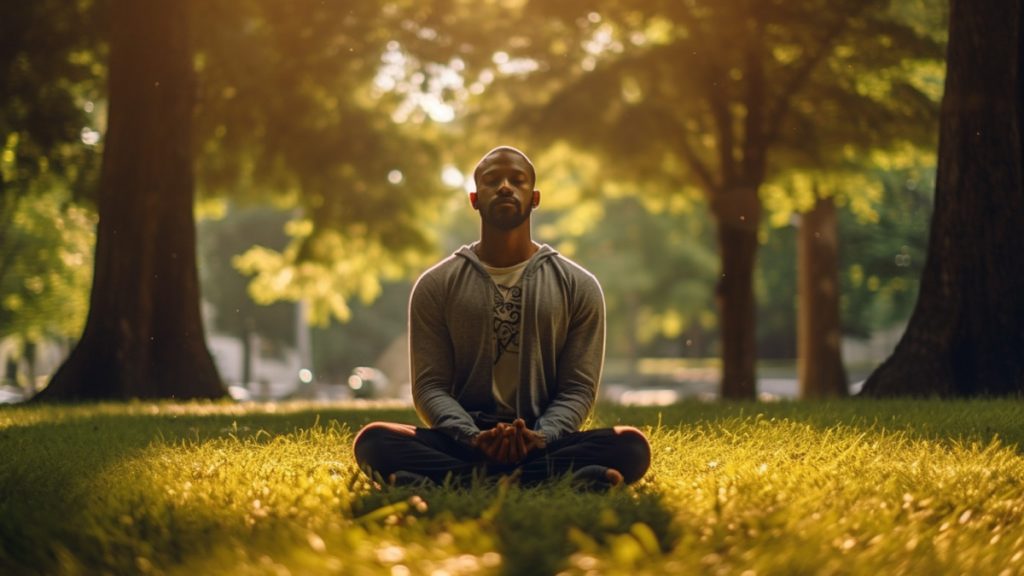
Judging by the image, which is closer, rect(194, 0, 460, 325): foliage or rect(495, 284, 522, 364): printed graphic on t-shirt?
rect(495, 284, 522, 364): printed graphic on t-shirt

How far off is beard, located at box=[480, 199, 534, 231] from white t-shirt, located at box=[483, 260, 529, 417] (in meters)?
0.30

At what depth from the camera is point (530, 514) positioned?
4.61m

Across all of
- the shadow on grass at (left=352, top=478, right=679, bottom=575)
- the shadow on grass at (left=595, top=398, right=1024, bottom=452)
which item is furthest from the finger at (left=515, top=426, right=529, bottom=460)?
the shadow on grass at (left=595, top=398, right=1024, bottom=452)

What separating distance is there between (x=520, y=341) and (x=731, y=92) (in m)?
12.7

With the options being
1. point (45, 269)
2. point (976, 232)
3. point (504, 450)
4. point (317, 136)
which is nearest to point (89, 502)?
point (504, 450)

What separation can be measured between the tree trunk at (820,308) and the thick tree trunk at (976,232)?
34.0ft

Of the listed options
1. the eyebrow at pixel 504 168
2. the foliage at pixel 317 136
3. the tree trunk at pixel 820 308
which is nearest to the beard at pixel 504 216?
the eyebrow at pixel 504 168

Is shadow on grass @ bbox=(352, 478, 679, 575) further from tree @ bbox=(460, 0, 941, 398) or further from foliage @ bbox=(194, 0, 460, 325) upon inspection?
foliage @ bbox=(194, 0, 460, 325)

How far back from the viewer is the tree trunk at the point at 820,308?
73.0ft

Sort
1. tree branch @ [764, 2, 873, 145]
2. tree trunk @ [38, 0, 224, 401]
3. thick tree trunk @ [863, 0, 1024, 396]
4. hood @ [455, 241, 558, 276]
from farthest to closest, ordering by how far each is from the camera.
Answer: tree branch @ [764, 2, 873, 145] < tree trunk @ [38, 0, 224, 401] < thick tree trunk @ [863, 0, 1024, 396] < hood @ [455, 241, 558, 276]

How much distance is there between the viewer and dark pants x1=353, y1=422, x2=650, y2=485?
598 cm

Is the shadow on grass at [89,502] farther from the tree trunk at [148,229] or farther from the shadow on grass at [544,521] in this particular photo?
the tree trunk at [148,229]

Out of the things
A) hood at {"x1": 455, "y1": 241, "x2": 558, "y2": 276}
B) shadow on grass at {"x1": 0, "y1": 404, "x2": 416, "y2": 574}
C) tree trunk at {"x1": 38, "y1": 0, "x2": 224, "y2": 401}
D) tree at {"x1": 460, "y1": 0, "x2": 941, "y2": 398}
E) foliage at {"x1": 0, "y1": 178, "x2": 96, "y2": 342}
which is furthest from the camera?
foliage at {"x1": 0, "y1": 178, "x2": 96, "y2": 342}

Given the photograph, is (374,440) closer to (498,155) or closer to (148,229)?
(498,155)
